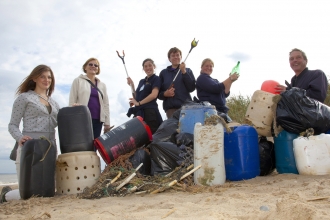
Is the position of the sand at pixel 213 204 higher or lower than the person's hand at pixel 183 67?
lower

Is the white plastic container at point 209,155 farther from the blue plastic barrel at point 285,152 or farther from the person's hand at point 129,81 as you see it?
the person's hand at point 129,81

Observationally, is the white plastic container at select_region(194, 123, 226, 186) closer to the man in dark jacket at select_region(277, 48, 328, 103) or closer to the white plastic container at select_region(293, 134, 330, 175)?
the white plastic container at select_region(293, 134, 330, 175)

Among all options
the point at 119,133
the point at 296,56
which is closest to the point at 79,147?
the point at 119,133

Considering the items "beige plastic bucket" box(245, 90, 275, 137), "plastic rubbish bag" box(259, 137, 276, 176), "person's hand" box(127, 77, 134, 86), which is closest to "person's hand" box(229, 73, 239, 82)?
"beige plastic bucket" box(245, 90, 275, 137)

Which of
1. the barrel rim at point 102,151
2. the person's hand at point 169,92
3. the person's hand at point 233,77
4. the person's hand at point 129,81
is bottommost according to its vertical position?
the barrel rim at point 102,151

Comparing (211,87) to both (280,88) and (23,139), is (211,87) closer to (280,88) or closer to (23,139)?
(280,88)

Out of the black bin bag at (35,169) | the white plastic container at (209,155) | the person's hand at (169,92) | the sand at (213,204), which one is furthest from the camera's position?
the person's hand at (169,92)

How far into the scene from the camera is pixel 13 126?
3680mm

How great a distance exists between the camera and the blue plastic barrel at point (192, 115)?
13.1 feet

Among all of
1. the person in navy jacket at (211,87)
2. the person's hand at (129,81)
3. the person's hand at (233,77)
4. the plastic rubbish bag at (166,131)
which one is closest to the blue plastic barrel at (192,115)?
the plastic rubbish bag at (166,131)

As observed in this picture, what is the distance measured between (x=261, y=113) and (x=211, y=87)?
88 cm

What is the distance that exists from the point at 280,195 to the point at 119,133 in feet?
6.52

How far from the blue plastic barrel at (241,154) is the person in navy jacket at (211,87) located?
92 cm

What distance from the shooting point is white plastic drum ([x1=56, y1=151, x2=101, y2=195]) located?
12.0ft
